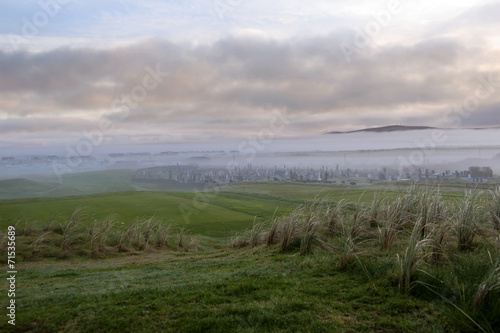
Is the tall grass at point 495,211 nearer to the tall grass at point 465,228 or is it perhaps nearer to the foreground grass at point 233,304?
the tall grass at point 465,228

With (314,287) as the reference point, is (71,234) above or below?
below

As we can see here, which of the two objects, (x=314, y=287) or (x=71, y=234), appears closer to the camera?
(x=314, y=287)

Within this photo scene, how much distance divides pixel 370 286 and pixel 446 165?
2053cm

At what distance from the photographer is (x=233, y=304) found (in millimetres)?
4328

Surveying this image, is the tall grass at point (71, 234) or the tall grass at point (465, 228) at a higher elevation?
the tall grass at point (465, 228)

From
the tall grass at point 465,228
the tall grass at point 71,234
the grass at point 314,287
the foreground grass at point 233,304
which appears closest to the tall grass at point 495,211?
the grass at point 314,287

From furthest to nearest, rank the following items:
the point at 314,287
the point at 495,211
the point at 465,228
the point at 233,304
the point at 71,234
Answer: the point at 71,234 → the point at 495,211 → the point at 465,228 → the point at 314,287 → the point at 233,304

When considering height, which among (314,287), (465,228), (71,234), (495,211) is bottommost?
(71,234)

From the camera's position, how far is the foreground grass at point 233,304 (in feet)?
12.2

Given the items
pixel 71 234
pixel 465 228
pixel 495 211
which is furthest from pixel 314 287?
pixel 71 234

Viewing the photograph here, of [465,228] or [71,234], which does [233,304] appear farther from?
[71,234]

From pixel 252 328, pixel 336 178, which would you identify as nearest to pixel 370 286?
pixel 252 328

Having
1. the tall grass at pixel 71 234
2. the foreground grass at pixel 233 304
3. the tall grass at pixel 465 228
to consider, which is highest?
the tall grass at pixel 465 228

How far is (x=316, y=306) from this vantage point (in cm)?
416
